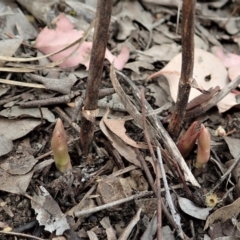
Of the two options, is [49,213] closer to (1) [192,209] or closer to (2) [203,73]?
(1) [192,209]

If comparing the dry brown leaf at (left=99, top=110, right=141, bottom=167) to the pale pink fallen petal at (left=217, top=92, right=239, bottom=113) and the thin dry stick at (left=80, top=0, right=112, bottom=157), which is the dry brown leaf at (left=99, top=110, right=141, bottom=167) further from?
the pale pink fallen petal at (left=217, top=92, right=239, bottom=113)

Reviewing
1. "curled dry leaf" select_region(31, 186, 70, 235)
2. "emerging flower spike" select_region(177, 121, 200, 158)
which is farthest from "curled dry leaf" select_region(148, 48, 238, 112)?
"curled dry leaf" select_region(31, 186, 70, 235)

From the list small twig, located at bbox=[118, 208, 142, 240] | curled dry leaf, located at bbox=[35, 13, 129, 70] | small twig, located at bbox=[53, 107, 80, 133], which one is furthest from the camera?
curled dry leaf, located at bbox=[35, 13, 129, 70]

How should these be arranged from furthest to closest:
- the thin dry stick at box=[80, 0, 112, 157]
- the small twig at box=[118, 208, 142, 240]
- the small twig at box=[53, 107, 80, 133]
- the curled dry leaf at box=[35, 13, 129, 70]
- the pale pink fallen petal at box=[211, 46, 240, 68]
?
the pale pink fallen petal at box=[211, 46, 240, 68] → the curled dry leaf at box=[35, 13, 129, 70] → the small twig at box=[53, 107, 80, 133] → the small twig at box=[118, 208, 142, 240] → the thin dry stick at box=[80, 0, 112, 157]

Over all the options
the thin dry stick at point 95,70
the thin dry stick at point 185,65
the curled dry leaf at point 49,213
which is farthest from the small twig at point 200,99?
the curled dry leaf at point 49,213

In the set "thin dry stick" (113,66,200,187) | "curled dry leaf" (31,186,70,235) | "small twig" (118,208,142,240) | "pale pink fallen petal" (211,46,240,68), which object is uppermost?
"pale pink fallen petal" (211,46,240,68)

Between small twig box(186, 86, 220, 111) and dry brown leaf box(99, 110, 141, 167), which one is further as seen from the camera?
small twig box(186, 86, 220, 111)
